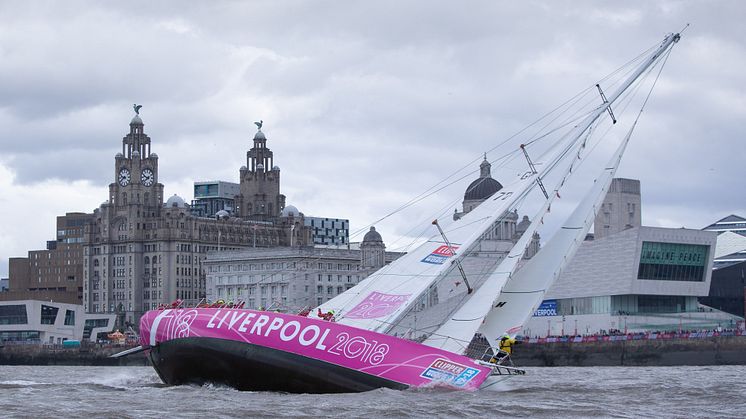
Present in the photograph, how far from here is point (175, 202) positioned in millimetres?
162500

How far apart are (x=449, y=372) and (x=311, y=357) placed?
3487 millimetres

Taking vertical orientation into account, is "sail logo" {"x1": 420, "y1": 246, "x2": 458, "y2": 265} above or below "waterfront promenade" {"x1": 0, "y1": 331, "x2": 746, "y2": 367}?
above

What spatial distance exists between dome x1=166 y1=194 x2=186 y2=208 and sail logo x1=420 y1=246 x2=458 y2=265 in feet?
417

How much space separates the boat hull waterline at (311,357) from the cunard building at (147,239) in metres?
122

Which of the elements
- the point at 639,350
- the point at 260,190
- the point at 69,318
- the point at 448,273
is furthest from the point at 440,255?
the point at 260,190

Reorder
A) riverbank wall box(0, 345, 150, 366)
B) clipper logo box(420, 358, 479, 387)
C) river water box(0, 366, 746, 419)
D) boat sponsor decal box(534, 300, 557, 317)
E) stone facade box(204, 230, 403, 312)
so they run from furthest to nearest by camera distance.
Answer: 1. stone facade box(204, 230, 403, 312)
2. boat sponsor decal box(534, 300, 557, 317)
3. riverbank wall box(0, 345, 150, 366)
4. clipper logo box(420, 358, 479, 387)
5. river water box(0, 366, 746, 419)

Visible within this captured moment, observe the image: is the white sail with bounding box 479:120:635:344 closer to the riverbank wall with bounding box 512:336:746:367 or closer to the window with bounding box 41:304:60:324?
the riverbank wall with bounding box 512:336:746:367

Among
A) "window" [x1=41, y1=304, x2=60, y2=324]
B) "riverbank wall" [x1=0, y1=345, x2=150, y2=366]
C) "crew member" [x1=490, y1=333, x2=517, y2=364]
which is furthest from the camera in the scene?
"window" [x1=41, y1=304, x2=60, y2=324]

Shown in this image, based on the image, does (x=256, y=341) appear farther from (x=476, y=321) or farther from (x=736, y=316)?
(x=736, y=316)

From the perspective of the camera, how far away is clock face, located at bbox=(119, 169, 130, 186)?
164m

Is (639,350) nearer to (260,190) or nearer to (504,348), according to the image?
(504,348)

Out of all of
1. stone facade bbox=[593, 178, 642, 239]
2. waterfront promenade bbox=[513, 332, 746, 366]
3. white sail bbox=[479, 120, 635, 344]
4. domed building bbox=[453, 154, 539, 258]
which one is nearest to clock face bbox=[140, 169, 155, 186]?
domed building bbox=[453, 154, 539, 258]

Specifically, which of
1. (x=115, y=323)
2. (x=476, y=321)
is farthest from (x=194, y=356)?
(x=115, y=323)

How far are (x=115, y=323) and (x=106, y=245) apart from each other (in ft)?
42.7
